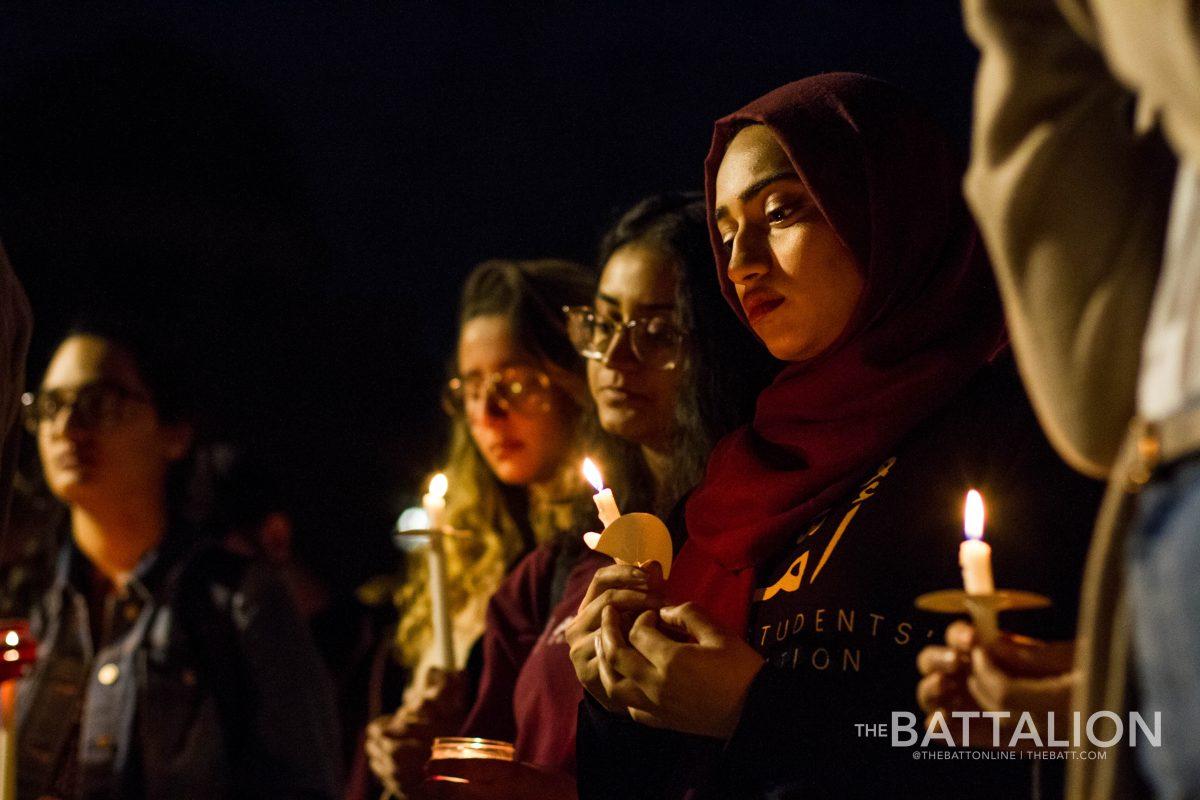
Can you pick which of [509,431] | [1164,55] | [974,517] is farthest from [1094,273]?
[509,431]

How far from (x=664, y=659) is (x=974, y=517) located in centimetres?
59

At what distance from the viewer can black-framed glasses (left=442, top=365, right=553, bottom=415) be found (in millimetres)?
3941

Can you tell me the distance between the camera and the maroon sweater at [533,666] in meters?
2.90

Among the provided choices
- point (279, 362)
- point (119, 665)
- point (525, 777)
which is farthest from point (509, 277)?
point (279, 362)

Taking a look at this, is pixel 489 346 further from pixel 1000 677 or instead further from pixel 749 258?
pixel 1000 677

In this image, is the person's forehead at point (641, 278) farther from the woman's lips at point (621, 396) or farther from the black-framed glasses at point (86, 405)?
the black-framed glasses at point (86, 405)

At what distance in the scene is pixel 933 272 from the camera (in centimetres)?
237

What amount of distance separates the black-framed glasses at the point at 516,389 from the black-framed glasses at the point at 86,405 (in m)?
1.21

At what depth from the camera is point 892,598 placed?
204cm

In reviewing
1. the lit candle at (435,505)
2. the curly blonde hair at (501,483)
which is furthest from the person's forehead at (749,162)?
the curly blonde hair at (501,483)

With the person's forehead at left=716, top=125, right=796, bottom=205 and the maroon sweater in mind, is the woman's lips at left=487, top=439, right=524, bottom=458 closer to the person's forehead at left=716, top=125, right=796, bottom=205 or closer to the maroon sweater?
the maroon sweater

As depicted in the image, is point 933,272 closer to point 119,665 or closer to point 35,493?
point 119,665

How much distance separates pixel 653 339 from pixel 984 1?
1682mm

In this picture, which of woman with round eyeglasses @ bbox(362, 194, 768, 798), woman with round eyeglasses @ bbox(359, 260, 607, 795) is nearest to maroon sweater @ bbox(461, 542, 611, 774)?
woman with round eyeglasses @ bbox(362, 194, 768, 798)
